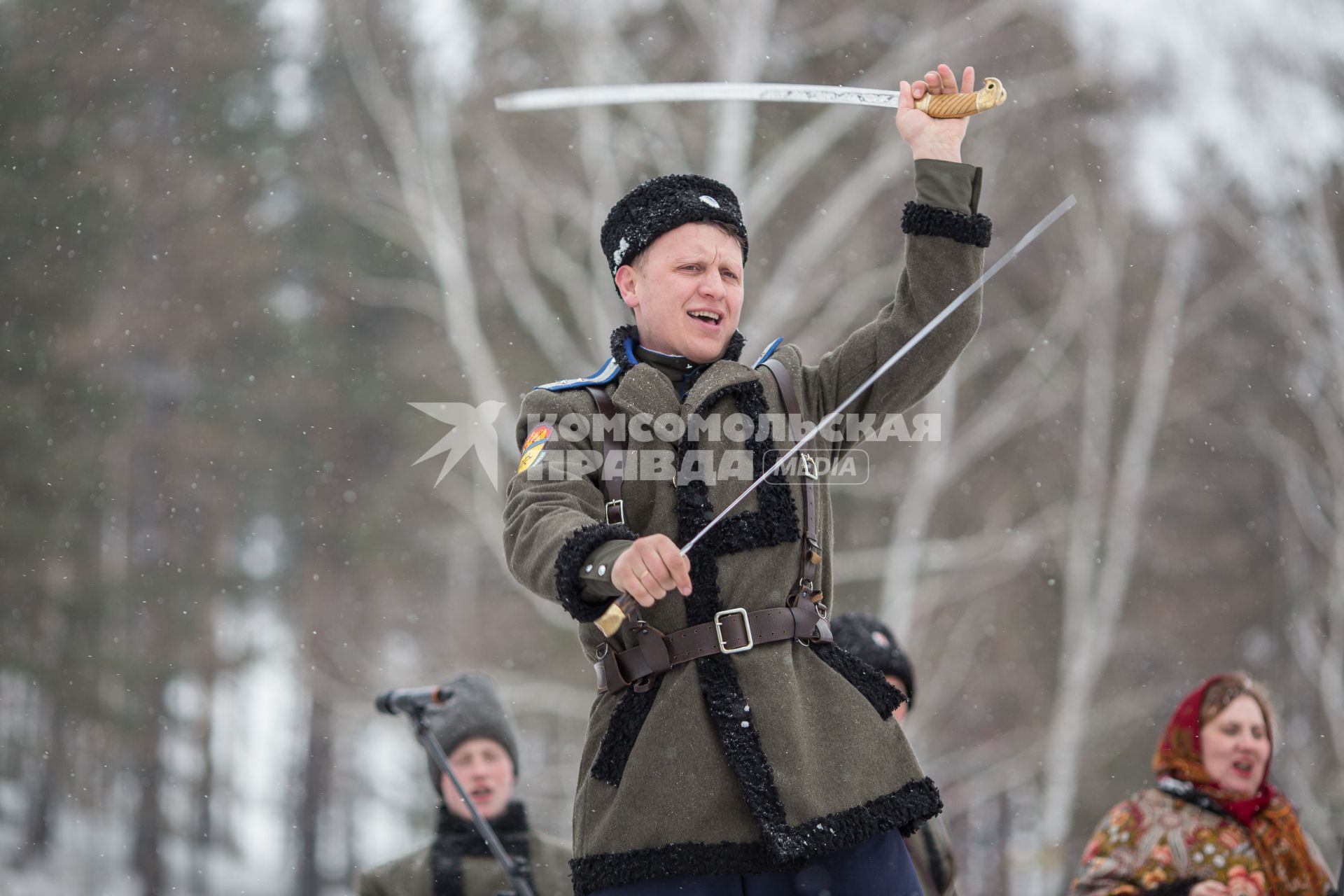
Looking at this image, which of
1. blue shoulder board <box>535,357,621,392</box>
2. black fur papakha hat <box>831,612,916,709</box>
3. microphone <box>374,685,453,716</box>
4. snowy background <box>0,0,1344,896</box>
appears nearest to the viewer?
blue shoulder board <box>535,357,621,392</box>

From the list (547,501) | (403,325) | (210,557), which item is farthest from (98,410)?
(547,501)

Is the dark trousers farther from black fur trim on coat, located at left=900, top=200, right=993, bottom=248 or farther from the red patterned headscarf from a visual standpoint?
the red patterned headscarf

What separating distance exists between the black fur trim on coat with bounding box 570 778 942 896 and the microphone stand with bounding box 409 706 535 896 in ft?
5.52

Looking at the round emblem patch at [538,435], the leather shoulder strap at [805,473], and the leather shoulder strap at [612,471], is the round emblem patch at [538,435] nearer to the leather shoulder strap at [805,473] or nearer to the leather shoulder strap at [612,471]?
the leather shoulder strap at [612,471]

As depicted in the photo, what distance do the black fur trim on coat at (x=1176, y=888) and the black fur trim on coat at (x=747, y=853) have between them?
2.50 metres

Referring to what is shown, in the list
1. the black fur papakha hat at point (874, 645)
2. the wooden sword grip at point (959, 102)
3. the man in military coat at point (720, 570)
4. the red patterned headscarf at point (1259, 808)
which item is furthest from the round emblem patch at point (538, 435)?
the red patterned headscarf at point (1259, 808)

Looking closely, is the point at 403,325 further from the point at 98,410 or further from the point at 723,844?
the point at 723,844

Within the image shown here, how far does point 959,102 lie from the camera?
2.46m

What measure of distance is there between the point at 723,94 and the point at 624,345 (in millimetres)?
573

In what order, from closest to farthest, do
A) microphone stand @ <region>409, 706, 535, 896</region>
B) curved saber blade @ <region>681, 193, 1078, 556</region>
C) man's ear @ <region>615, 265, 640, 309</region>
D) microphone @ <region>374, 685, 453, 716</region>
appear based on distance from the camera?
curved saber blade @ <region>681, 193, 1078, 556</region> < man's ear @ <region>615, 265, 640, 309</region> < microphone stand @ <region>409, 706, 535, 896</region> < microphone @ <region>374, 685, 453, 716</region>

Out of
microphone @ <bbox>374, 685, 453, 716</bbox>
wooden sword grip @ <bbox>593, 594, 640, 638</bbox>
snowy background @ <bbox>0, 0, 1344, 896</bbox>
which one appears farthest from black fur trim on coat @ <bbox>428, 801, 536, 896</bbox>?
snowy background @ <bbox>0, 0, 1344, 896</bbox>

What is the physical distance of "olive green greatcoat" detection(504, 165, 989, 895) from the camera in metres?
2.21

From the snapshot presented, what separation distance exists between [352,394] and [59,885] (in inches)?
264

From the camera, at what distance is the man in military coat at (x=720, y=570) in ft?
7.25
